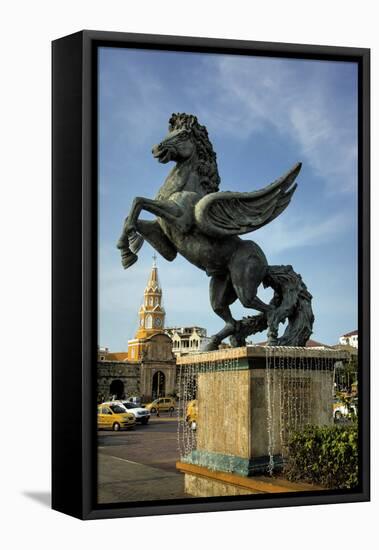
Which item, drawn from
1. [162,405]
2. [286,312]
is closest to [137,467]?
[286,312]

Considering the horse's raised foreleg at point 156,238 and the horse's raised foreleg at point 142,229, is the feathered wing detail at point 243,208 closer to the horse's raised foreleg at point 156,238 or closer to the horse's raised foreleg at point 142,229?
the horse's raised foreleg at point 142,229

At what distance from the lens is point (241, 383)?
369 inches

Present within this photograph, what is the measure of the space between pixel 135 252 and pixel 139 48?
6.02 ft

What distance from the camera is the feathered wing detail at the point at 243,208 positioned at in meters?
9.27

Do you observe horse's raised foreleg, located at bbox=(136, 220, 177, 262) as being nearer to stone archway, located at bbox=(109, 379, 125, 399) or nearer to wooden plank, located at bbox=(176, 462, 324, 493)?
Answer: wooden plank, located at bbox=(176, 462, 324, 493)

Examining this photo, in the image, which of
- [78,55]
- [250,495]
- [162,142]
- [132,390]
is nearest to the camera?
[78,55]

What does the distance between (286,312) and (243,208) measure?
118 cm

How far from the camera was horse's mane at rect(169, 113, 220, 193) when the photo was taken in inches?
376

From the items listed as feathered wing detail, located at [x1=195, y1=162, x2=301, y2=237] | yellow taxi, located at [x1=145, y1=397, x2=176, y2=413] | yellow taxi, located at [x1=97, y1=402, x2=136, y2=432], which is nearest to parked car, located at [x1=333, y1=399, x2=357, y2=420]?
feathered wing detail, located at [x1=195, y1=162, x2=301, y2=237]

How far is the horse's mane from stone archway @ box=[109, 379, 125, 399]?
10888mm

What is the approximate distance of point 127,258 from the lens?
9039 mm

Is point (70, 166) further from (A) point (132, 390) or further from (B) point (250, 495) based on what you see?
(A) point (132, 390)

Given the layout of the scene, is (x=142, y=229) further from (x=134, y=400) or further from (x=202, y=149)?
(x=134, y=400)

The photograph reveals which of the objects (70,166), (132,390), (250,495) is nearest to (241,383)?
(250,495)
